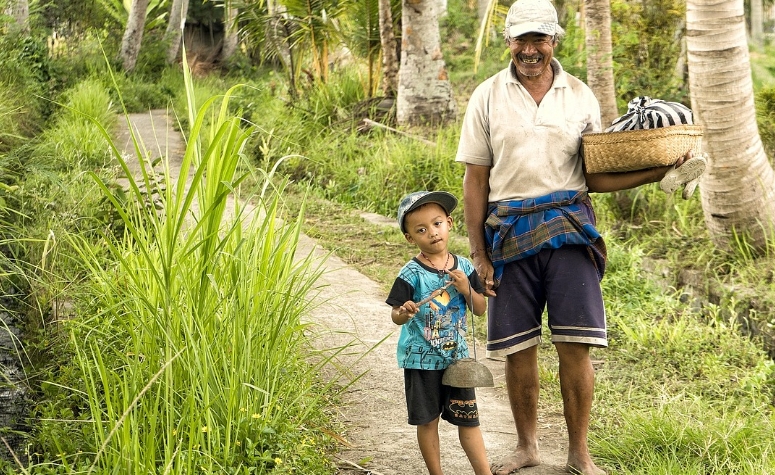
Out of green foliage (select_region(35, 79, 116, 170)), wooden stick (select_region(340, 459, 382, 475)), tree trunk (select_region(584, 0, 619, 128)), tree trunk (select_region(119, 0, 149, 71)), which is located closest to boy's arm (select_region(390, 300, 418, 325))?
wooden stick (select_region(340, 459, 382, 475))

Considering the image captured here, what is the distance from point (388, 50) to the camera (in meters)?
11.1

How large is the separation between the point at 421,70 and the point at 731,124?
4.59m

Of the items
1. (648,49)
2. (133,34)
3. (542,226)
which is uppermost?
(133,34)

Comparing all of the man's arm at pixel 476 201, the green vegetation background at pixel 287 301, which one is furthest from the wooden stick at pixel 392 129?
the man's arm at pixel 476 201

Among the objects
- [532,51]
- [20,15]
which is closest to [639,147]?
[532,51]

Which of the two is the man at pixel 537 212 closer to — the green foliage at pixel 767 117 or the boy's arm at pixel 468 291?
the boy's arm at pixel 468 291

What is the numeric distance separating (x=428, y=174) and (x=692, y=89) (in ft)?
10.6

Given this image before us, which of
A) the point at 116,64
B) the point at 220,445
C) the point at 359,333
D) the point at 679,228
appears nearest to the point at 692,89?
the point at 679,228

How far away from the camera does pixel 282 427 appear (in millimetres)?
3688

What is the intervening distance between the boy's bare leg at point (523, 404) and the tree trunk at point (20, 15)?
1184 cm

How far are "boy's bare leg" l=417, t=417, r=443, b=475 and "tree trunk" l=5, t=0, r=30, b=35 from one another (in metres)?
11.9

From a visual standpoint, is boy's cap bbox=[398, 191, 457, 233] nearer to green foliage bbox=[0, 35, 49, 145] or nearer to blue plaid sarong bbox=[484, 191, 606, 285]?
blue plaid sarong bbox=[484, 191, 606, 285]

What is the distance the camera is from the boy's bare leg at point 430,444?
3.53 meters

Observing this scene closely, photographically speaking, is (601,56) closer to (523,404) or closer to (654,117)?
(654,117)
